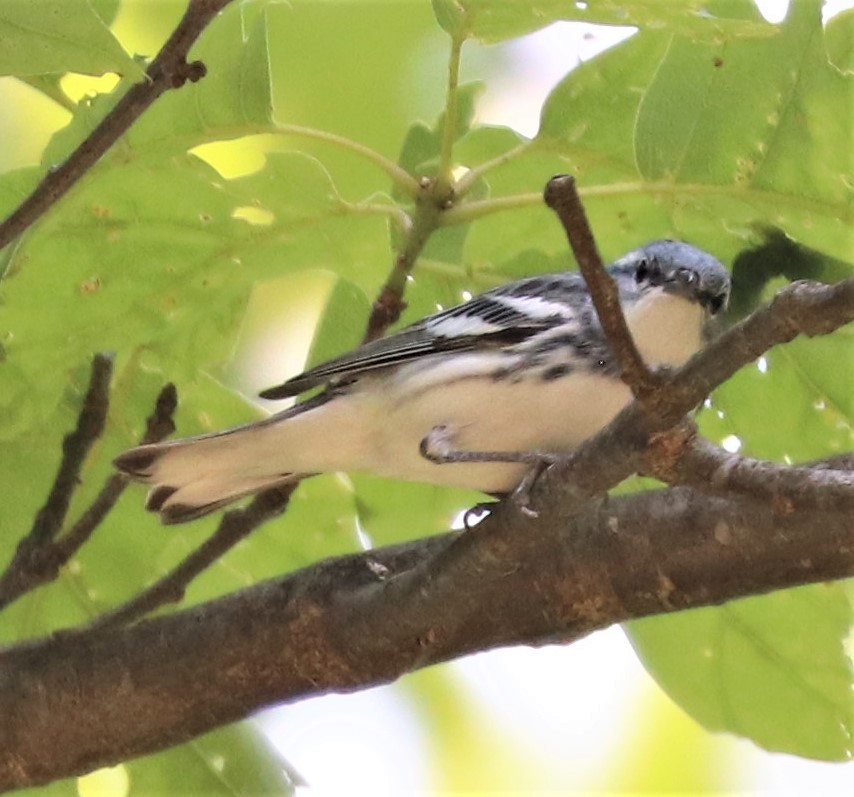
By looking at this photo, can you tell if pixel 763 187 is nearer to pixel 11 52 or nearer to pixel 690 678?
pixel 690 678

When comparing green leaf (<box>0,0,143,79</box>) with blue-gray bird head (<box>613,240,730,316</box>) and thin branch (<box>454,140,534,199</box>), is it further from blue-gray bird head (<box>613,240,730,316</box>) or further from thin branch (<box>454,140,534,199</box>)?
blue-gray bird head (<box>613,240,730,316</box>)

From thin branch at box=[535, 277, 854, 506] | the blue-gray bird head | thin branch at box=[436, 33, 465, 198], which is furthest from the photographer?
the blue-gray bird head

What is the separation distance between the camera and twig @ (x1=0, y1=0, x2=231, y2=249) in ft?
2.90

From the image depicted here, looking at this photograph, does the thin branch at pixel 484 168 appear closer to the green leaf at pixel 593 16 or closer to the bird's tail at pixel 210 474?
the green leaf at pixel 593 16

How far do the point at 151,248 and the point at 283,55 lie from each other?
1.21ft

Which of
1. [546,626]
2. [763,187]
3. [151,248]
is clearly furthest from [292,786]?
[763,187]

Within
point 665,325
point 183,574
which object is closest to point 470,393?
point 665,325

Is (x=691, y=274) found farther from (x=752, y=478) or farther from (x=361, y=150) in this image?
(x=752, y=478)

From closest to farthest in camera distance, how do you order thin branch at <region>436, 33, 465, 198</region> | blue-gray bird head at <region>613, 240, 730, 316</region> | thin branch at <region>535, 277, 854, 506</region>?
1. thin branch at <region>535, 277, 854, 506</region>
2. thin branch at <region>436, 33, 465, 198</region>
3. blue-gray bird head at <region>613, 240, 730, 316</region>

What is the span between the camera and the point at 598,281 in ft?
2.32

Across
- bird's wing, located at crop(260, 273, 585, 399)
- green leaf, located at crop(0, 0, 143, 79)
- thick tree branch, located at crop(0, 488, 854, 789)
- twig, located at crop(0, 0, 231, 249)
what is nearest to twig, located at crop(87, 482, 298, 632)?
thick tree branch, located at crop(0, 488, 854, 789)

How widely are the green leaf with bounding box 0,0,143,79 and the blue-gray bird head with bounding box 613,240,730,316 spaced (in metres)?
0.53

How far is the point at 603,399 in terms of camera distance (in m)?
1.16

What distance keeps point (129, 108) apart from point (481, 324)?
0.45 metres
